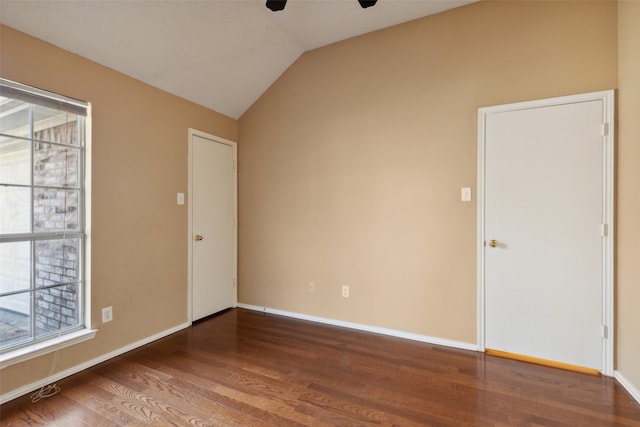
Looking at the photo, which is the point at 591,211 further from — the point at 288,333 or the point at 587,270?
the point at 288,333

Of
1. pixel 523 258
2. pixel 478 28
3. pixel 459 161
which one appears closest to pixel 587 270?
pixel 523 258

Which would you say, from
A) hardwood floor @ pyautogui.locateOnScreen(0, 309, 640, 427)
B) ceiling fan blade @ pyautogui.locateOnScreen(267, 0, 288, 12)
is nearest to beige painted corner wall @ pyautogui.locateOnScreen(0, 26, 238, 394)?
hardwood floor @ pyautogui.locateOnScreen(0, 309, 640, 427)

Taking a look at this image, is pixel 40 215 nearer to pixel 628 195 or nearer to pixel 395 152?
pixel 395 152

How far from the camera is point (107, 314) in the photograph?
7.95 feet

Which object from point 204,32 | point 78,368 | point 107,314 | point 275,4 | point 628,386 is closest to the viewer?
point 628,386

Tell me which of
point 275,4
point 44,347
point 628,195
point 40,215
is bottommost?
point 44,347

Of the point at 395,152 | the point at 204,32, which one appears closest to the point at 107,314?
the point at 204,32

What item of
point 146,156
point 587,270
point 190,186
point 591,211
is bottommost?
point 587,270

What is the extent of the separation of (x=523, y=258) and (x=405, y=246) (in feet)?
3.05

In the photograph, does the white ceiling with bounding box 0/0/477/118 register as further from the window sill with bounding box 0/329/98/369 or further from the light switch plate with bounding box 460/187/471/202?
the window sill with bounding box 0/329/98/369

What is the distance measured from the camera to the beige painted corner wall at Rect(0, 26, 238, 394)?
203 cm

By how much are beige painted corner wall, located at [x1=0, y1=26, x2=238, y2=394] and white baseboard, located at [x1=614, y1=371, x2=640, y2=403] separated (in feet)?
11.8

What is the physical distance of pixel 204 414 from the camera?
1.77m

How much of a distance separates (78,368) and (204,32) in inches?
112
